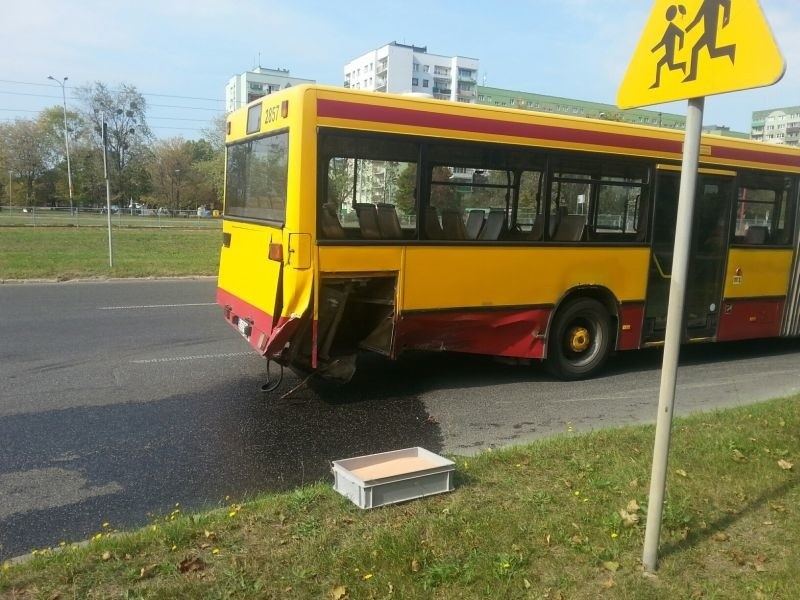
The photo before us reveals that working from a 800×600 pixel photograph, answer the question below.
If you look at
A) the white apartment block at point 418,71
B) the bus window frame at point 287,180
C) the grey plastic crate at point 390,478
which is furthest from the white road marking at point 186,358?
the white apartment block at point 418,71

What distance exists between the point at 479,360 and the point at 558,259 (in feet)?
6.30

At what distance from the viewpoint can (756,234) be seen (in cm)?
879

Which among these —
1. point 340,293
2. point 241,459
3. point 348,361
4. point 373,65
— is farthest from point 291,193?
point 373,65

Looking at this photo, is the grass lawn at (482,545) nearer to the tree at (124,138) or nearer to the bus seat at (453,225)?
the bus seat at (453,225)

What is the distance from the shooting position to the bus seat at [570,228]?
7.39 m

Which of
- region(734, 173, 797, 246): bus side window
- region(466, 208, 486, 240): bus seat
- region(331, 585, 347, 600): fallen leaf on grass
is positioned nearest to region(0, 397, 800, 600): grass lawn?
region(331, 585, 347, 600): fallen leaf on grass

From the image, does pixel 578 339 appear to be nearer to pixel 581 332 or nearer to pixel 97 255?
pixel 581 332

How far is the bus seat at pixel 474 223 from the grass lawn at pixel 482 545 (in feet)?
9.76

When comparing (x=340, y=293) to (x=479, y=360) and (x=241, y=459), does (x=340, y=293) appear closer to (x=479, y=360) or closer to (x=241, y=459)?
(x=241, y=459)

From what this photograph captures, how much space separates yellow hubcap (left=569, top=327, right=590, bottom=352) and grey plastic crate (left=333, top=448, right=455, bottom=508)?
382 cm

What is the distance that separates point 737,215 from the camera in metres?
8.51

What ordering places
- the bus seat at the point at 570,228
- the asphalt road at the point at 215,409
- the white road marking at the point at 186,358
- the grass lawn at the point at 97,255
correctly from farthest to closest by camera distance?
the grass lawn at the point at 97,255
the white road marking at the point at 186,358
the bus seat at the point at 570,228
the asphalt road at the point at 215,409

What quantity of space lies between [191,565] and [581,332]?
5601mm

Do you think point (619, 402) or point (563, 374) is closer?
point (619, 402)
